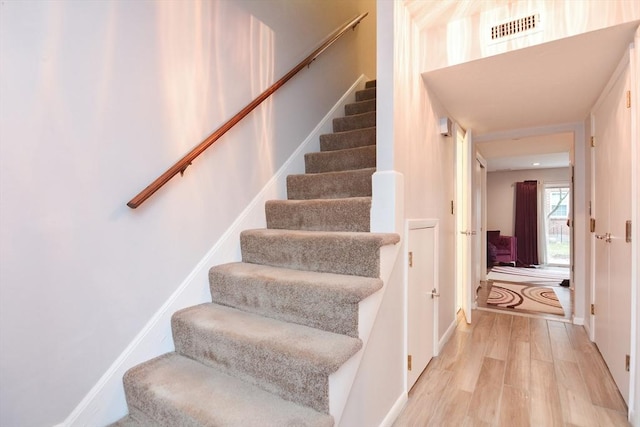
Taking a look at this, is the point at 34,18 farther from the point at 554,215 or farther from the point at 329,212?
the point at 554,215

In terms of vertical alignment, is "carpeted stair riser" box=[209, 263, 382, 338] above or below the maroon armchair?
above

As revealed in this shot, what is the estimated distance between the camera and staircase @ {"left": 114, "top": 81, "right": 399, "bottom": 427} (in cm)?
109

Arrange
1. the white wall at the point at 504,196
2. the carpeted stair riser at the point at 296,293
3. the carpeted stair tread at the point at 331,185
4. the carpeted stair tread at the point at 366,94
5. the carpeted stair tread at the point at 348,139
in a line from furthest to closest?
the white wall at the point at 504,196, the carpeted stair tread at the point at 366,94, the carpeted stair tread at the point at 348,139, the carpeted stair tread at the point at 331,185, the carpeted stair riser at the point at 296,293

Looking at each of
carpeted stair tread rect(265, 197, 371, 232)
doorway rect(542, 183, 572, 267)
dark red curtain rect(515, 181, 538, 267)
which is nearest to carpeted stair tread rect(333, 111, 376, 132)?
carpeted stair tread rect(265, 197, 371, 232)

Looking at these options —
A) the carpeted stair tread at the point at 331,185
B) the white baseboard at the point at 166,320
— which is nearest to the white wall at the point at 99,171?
the white baseboard at the point at 166,320

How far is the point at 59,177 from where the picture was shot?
1.20 meters

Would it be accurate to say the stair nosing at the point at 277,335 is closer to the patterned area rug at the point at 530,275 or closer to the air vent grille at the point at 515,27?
the air vent grille at the point at 515,27

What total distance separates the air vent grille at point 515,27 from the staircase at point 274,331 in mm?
1080

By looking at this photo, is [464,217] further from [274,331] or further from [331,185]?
[274,331]

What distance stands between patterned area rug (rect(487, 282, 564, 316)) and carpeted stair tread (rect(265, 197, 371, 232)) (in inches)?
116

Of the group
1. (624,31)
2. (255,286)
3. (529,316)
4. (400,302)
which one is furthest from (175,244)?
(529,316)

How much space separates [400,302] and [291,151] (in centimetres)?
141

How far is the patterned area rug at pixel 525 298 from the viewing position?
3.56 meters

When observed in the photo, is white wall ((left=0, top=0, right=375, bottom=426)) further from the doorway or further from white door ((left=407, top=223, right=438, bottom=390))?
the doorway
